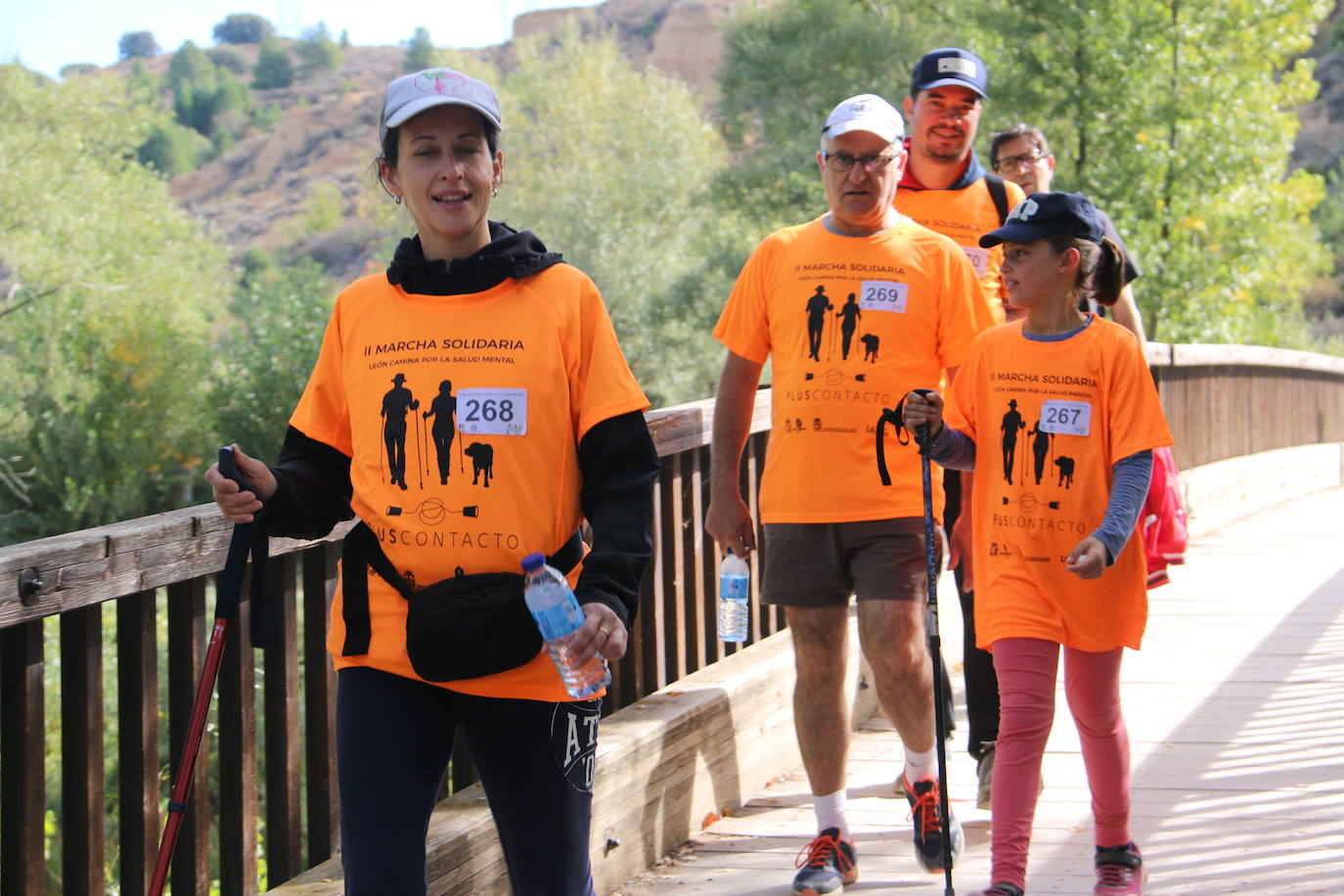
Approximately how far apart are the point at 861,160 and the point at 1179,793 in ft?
7.40

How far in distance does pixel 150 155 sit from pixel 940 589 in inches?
6633

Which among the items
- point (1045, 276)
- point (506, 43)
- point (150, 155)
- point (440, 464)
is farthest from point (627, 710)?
point (506, 43)

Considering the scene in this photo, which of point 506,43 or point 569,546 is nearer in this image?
point 569,546

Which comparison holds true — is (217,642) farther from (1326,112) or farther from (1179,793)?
(1326,112)

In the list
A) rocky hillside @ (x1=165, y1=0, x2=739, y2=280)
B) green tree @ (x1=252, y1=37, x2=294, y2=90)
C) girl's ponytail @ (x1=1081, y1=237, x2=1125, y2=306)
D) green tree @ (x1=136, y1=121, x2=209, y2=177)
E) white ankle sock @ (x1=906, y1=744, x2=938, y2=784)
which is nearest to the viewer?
girl's ponytail @ (x1=1081, y1=237, x2=1125, y2=306)

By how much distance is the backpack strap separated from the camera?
4926 mm

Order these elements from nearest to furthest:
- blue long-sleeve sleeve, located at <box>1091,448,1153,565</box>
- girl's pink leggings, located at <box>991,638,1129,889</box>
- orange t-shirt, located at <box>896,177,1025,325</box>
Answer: blue long-sleeve sleeve, located at <box>1091,448,1153,565</box> < girl's pink leggings, located at <box>991,638,1129,889</box> < orange t-shirt, located at <box>896,177,1025,325</box>

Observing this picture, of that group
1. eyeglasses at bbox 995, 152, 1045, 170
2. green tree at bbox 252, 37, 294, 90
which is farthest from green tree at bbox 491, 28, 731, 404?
green tree at bbox 252, 37, 294, 90

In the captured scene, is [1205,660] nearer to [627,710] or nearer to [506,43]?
[627,710]

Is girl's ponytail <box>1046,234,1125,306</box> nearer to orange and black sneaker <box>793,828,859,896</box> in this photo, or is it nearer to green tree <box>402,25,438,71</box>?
orange and black sneaker <box>793,828,859,896</box>

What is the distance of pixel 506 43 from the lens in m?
179

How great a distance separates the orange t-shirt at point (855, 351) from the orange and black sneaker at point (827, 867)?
85cm

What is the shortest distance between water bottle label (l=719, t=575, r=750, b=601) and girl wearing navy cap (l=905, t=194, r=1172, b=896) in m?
0.74

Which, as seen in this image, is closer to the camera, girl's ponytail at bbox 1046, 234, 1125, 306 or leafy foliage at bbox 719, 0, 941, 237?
girl's ponytail at bbox 1046, 234, 1125, 306
